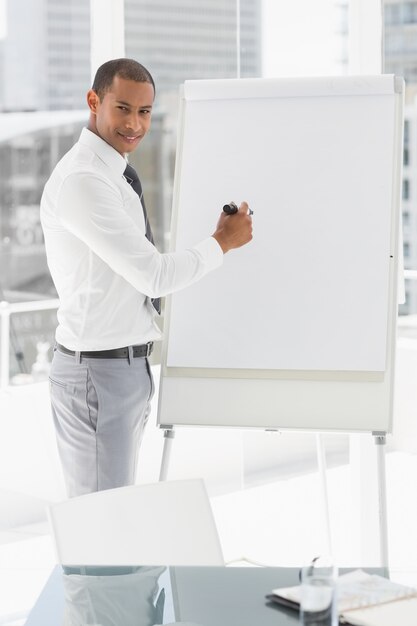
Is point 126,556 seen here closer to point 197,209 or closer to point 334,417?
point 334,417

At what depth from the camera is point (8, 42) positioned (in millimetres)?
4488

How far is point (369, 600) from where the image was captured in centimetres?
159

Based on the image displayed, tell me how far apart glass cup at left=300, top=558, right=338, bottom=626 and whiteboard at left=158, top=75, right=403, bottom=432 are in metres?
1.43

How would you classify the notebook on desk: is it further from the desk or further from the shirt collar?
the shirt collar

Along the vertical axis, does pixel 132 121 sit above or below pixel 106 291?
above

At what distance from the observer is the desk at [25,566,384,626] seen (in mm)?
1569

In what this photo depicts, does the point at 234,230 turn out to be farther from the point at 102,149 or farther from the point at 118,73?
the point at 118,73

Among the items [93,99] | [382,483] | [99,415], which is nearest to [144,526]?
[99,415]

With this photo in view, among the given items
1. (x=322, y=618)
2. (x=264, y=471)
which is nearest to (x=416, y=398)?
(x=264, y=471)

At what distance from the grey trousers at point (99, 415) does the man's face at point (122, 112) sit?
61cm

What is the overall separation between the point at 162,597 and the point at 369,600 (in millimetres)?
364

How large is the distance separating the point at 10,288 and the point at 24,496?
1.05 meters

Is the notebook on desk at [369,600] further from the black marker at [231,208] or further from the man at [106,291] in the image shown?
the black marker at [231,208]

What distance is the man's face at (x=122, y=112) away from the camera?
2.50 m
